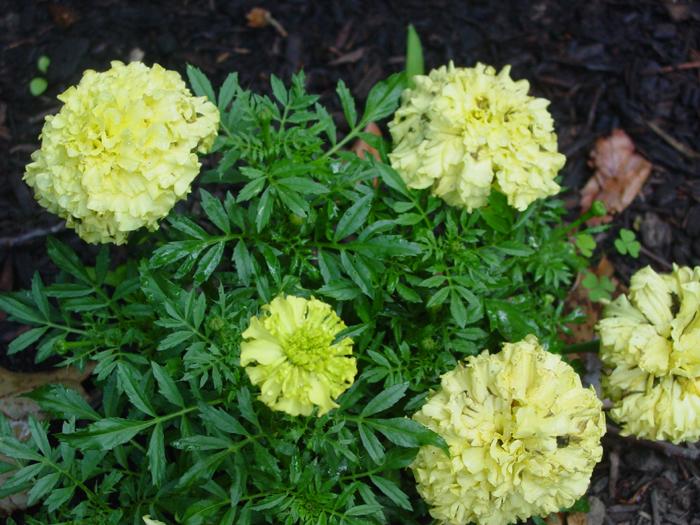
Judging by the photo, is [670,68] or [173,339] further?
[670,68]

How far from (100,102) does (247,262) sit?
23.9 inches

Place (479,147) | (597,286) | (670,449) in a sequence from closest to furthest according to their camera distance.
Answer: (479,147)
(670,449)
(597,286)

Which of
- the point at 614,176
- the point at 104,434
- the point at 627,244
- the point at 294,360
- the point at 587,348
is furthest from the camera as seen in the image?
the point at 614,176

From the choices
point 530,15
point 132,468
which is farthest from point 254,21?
point 132,468

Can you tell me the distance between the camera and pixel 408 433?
1.63 meters

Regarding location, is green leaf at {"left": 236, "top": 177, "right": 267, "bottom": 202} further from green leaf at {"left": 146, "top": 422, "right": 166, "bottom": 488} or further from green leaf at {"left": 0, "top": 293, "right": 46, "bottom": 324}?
green leaf at {"left": 0, "top": 293, "right": 46, "bottom": 324}

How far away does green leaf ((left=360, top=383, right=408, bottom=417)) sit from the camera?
66.5 inches

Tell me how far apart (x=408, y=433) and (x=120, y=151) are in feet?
3.64

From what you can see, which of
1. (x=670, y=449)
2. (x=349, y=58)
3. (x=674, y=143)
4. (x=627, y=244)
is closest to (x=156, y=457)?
(x=670, y=449)

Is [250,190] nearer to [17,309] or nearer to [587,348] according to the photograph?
[17,309]

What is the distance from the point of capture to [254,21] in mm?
3219

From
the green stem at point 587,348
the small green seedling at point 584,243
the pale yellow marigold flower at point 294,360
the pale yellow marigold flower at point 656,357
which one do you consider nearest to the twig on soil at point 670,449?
the green stem at point 587,348

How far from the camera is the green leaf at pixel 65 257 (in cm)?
199

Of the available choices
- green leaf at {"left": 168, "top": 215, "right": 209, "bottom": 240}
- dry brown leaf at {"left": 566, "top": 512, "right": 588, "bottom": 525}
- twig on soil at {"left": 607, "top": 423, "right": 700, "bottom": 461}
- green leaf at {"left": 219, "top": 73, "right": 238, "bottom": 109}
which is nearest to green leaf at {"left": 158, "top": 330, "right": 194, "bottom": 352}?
green leaf at {"left": 168, "top": 215, "right": 209, "bottom": 240}
